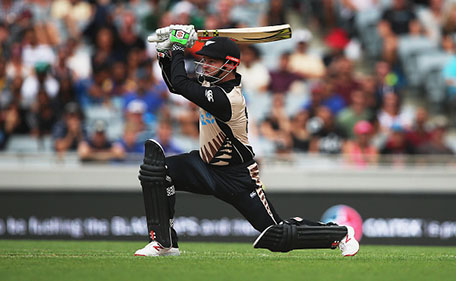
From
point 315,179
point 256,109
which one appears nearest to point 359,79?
point 256,109

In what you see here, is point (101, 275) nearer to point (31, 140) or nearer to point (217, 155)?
point (217, 155)

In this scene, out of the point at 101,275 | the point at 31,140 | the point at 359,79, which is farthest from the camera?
the point at 359,79

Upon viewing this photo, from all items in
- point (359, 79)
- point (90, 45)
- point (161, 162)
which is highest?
point (90, 45)

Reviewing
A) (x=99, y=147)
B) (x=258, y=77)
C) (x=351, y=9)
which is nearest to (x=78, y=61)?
(x=99, y=147)

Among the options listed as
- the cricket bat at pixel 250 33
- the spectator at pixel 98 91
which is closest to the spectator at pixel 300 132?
the spectator at pixel 98 91

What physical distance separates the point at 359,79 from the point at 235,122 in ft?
26.4

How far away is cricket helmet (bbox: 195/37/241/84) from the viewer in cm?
734

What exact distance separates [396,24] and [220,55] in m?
9.19

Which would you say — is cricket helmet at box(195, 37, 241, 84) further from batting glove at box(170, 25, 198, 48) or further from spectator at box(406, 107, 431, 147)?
spectator at box(406, 107, 431, 147)

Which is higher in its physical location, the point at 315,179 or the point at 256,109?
the point at 256,109

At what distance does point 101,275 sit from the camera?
6012 millimetres

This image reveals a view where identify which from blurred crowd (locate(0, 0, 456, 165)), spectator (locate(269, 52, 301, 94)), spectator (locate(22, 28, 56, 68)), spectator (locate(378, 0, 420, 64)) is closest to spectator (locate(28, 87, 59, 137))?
blurred crowd (locate(0, 0, 456, 165))

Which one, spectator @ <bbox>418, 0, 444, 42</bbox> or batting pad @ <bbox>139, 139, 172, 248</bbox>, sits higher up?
spectator @ <bbox>418, 0, 444, 42</bbox>

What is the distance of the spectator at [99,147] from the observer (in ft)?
41.4
